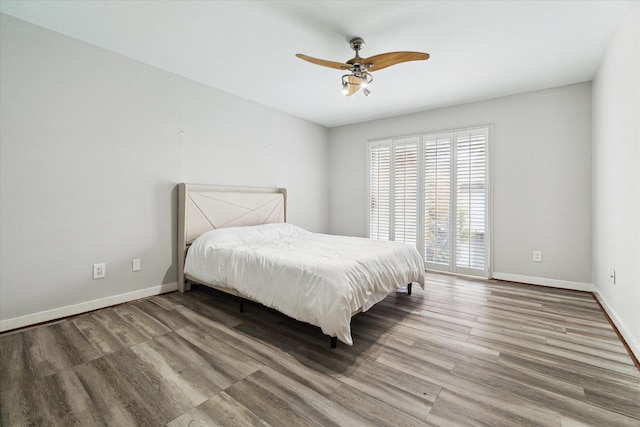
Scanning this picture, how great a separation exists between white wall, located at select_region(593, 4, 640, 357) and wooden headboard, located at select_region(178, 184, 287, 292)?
371cm

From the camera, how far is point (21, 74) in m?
2.33

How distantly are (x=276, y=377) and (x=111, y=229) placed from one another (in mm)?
2257

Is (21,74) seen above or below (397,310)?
above

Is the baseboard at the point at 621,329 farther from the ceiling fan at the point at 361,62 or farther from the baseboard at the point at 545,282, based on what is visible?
the ceiling fan at the point at 361,62

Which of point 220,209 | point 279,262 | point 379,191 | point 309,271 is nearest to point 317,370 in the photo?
point 309,271

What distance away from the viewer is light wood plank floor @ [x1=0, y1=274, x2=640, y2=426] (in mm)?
1453

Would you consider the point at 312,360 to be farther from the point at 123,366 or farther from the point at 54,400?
the point at 54,400

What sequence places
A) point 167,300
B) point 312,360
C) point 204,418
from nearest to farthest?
point 204,418
point 312,360
point 167,300

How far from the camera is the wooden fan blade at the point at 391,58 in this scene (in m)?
2.24

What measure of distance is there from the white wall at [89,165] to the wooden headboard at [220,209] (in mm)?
142

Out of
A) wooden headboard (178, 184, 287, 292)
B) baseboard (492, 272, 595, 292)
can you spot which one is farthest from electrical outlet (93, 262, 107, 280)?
baseboard (492, 272, 595, 292)

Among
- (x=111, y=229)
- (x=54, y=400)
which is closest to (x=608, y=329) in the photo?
(x=54, y=400)

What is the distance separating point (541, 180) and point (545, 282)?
129 cm

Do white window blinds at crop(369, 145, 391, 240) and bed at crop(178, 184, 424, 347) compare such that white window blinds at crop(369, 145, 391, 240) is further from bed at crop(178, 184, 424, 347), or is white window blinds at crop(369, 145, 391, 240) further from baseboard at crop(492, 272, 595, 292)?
baseboard at crop(492, 272, 595, 292)
